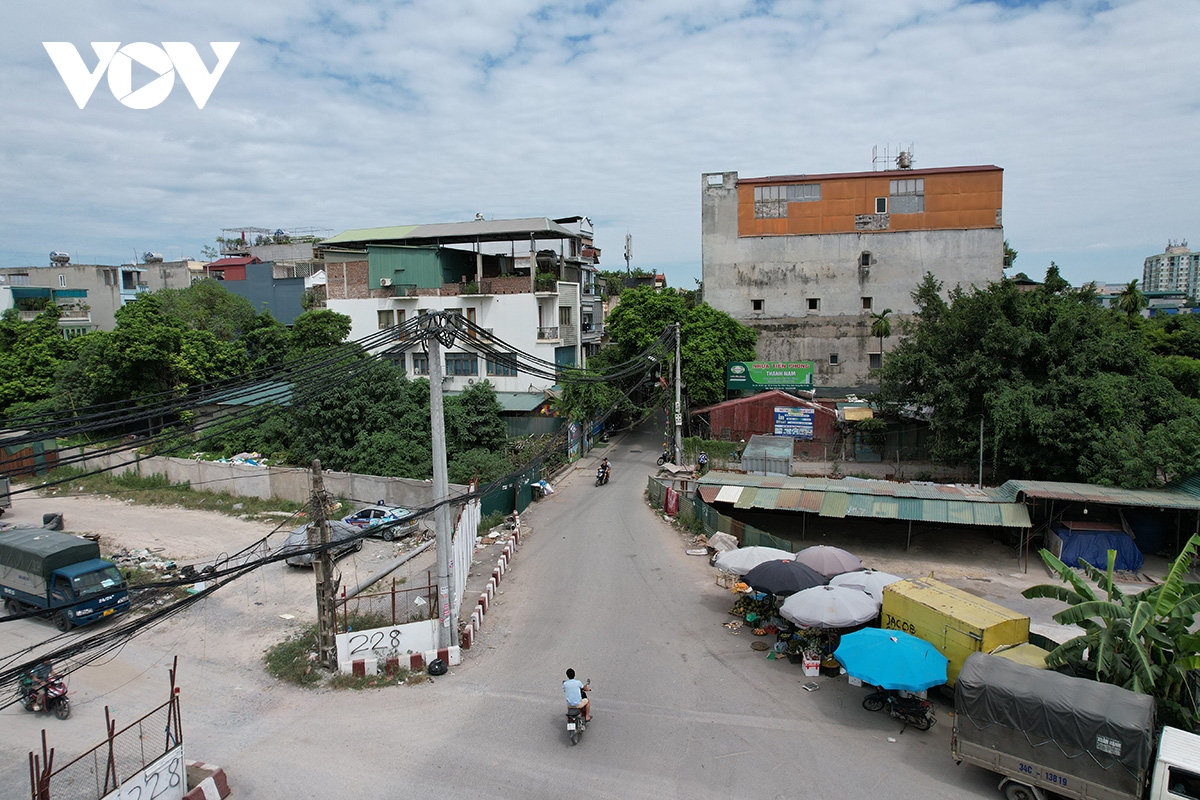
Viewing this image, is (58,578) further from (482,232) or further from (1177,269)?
(1177,269)

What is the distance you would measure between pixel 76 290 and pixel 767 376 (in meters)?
55.8

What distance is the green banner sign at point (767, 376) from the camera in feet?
116

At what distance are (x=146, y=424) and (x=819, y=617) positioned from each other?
40908 millimetres

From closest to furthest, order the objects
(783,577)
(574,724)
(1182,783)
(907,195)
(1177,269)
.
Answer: (1182,783) → (574,724) → (783,577) → (907,195) → (1177,269)

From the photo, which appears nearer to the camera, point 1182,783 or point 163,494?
point 1182,783

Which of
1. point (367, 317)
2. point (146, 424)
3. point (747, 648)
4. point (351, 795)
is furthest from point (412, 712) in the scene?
point (146, 424)

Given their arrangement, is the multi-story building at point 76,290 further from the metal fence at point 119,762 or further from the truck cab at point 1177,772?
the truck cab at point 1177,772

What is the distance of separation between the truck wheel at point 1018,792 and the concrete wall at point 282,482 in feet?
57.8

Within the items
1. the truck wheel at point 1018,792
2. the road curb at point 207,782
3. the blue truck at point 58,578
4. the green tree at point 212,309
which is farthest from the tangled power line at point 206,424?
the green tree at point 212,309

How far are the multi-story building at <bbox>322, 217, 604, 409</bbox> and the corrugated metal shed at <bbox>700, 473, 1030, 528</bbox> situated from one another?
16.7 meters

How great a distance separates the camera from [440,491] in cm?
1436

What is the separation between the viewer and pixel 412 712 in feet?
41.2

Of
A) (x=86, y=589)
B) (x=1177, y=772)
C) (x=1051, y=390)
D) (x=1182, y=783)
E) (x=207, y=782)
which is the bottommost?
(x=207, y=782)

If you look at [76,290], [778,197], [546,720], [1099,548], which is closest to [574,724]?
[546,720]
